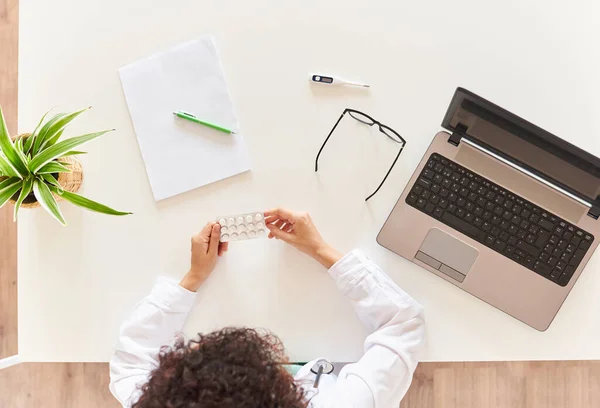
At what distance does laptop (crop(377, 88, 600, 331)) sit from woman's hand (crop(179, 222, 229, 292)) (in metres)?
0.29

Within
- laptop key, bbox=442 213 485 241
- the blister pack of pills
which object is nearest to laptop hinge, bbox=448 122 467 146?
laptop key, bbox=442 213 485 241

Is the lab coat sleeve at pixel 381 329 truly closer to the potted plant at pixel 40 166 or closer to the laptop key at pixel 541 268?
the laptop key at pixel 541 268

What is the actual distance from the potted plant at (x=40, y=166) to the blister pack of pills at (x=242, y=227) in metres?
0.16

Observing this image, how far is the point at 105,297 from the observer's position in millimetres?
866

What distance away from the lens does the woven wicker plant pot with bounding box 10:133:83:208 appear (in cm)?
81

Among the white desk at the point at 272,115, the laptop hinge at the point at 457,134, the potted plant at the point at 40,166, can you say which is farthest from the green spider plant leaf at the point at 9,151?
the laptop hinge at the point at 457,134

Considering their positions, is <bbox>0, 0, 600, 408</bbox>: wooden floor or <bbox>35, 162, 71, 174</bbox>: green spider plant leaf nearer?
<bbox>35, 162, 71, 174</bbox>: green spider plant leaf

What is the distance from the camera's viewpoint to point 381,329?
32.7 inches

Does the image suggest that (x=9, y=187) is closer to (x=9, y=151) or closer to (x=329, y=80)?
(x=9, y=151)

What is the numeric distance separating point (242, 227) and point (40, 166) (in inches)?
12.6

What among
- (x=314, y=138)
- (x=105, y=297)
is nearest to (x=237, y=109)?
(x=314, y=138)

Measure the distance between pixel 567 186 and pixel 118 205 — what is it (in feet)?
2.54

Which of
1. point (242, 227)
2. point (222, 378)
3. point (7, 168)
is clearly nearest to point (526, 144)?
point (242, 227)

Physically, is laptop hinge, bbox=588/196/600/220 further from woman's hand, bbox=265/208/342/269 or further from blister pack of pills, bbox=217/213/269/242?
blister pack of pills, bbox=217/213/269/242
